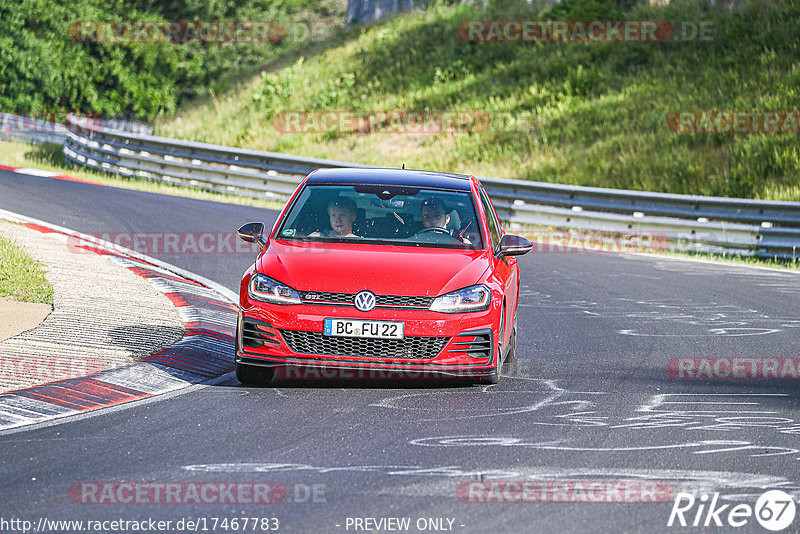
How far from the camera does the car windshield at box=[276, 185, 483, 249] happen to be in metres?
8.84

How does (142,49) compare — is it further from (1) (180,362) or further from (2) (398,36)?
(1) (180,362)

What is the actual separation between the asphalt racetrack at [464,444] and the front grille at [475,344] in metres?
0.33

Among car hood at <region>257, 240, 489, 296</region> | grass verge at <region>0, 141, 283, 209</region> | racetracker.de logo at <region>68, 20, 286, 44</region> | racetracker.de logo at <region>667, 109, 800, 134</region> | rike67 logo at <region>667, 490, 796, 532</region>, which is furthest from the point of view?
racetracker.de logo at <region>68, 20, 286, 44</region>

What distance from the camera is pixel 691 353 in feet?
33.5

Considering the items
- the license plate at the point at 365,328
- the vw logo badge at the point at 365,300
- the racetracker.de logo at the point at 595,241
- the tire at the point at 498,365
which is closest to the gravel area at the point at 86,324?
the license plate at the point at 365,328

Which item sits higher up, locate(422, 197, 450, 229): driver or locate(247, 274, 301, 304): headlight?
locate(422, 197, 450, 229): driver

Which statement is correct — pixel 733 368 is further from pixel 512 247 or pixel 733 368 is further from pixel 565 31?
pixel 565 31

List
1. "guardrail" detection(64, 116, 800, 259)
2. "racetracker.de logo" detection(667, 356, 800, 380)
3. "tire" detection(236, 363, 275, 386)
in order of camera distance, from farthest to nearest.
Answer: "guardrail" detection(64, 116, 800, 259)
"racetracker.de logo" detection(667, 356, 800, 380)
"tire" detection(236, 363, 275, 386)

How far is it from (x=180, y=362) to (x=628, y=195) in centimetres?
1369

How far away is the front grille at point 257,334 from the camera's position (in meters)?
7.95

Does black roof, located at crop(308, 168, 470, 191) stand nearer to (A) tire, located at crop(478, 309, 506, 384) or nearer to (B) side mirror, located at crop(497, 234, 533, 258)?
(B) side mirror, located at crop(497, 234, 533, 258)

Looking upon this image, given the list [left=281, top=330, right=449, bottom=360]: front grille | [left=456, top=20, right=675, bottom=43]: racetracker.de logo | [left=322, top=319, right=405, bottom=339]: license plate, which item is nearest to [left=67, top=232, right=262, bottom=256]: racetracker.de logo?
[left=281, top=330, right=449, bottom=360]: front grille

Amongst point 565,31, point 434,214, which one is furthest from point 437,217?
point 565,31

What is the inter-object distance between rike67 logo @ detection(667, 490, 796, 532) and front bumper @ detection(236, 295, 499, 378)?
267 centimetres
